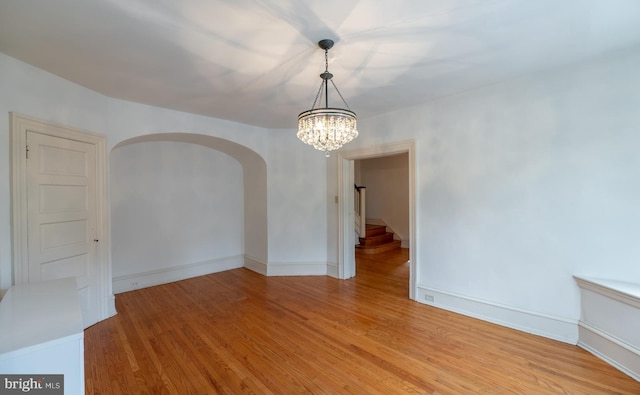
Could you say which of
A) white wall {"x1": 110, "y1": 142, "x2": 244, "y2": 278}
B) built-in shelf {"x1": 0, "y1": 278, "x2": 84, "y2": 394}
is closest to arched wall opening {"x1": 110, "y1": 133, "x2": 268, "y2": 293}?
white wall {"x1": 110, "y1": 142, "x2": 244, "y2": 278}

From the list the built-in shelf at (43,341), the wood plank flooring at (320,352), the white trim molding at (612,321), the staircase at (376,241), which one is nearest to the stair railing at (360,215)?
the staircase at (376,241)

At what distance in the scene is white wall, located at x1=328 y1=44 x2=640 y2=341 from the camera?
226 centimetres

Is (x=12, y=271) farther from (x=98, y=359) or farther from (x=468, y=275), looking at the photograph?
(x=468, y=275)

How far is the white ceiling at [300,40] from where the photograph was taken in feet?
5.52

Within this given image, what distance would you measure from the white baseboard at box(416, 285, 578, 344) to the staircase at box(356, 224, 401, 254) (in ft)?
9.46

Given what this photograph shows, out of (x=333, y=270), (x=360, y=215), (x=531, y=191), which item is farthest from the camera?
(x=360, y=215)

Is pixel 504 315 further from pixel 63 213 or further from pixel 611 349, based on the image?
pixel 63 213

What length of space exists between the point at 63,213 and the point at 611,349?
5.22m

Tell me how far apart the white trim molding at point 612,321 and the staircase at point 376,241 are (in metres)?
4.15

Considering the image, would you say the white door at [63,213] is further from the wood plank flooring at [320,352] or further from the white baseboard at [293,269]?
the white baseboard at [293,269]

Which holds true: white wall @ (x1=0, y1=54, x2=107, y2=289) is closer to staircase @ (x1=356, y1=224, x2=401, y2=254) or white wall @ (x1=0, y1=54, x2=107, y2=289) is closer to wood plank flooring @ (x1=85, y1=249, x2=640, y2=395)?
wood plank flooring @ (x1=85, y1=249, x2=640, y2=395)

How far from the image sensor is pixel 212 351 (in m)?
2.43

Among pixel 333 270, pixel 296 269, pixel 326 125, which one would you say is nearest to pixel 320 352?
pixel 326 125

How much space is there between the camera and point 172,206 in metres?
4.52
